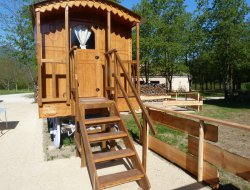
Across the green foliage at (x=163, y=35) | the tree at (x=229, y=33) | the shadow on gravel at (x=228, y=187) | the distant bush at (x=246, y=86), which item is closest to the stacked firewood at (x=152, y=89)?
the green foliage at (x=163, y=35)

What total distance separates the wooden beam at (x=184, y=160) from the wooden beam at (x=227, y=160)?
0.19 meters

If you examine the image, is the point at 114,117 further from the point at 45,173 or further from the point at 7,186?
the point at 7,186

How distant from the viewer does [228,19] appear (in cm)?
2339

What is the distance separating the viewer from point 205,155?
4703mm

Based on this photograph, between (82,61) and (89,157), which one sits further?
(82,61)

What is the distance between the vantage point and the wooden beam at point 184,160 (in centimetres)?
456

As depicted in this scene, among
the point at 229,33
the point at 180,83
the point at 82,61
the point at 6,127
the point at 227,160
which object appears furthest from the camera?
the point at 180,83

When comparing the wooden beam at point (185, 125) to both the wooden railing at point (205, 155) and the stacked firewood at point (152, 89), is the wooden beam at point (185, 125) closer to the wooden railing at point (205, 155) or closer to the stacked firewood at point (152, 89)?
the wooden railing at point (205, 155)

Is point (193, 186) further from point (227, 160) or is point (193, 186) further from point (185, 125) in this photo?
point (185, 125)

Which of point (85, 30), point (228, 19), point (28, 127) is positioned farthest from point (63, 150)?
point (228, 19)

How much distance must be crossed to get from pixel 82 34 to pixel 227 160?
5109mm

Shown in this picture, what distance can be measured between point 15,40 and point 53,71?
18594 mm

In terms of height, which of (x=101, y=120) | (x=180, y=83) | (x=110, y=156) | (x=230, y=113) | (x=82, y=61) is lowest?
(x=230, y=113)

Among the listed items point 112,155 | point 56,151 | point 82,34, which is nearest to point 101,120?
point 112,155
